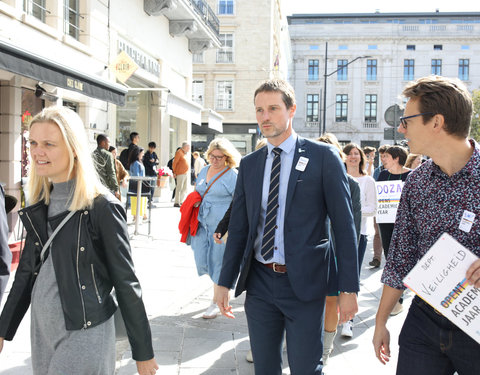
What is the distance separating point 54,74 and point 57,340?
597cm

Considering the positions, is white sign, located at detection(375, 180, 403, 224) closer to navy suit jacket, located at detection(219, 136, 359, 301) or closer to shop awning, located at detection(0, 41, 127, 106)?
navy suit jacket, located at detection(219, 136, 359, 301)

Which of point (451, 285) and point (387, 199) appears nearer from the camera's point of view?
point (451, 285)

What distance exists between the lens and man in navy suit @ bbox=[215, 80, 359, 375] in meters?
2.54

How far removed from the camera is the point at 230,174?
5281 mm

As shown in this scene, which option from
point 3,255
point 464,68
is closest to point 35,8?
point 3,255

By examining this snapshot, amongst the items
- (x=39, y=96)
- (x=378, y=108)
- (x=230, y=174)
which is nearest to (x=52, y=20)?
(x=39, y=96)

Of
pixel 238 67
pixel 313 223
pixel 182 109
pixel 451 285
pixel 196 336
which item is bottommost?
pixel 196 336

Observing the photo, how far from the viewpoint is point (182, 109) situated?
14.7 m

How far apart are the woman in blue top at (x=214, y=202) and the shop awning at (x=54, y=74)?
2.98 meters

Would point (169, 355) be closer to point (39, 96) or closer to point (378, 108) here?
point (39, 96)

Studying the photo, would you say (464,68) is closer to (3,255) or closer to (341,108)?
(341,108)

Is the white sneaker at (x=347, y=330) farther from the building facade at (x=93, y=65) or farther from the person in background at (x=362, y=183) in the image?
the building facade at (x=93, y=65)

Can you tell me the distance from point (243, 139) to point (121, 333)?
33.8 metres

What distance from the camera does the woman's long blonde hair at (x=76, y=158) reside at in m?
2.12
